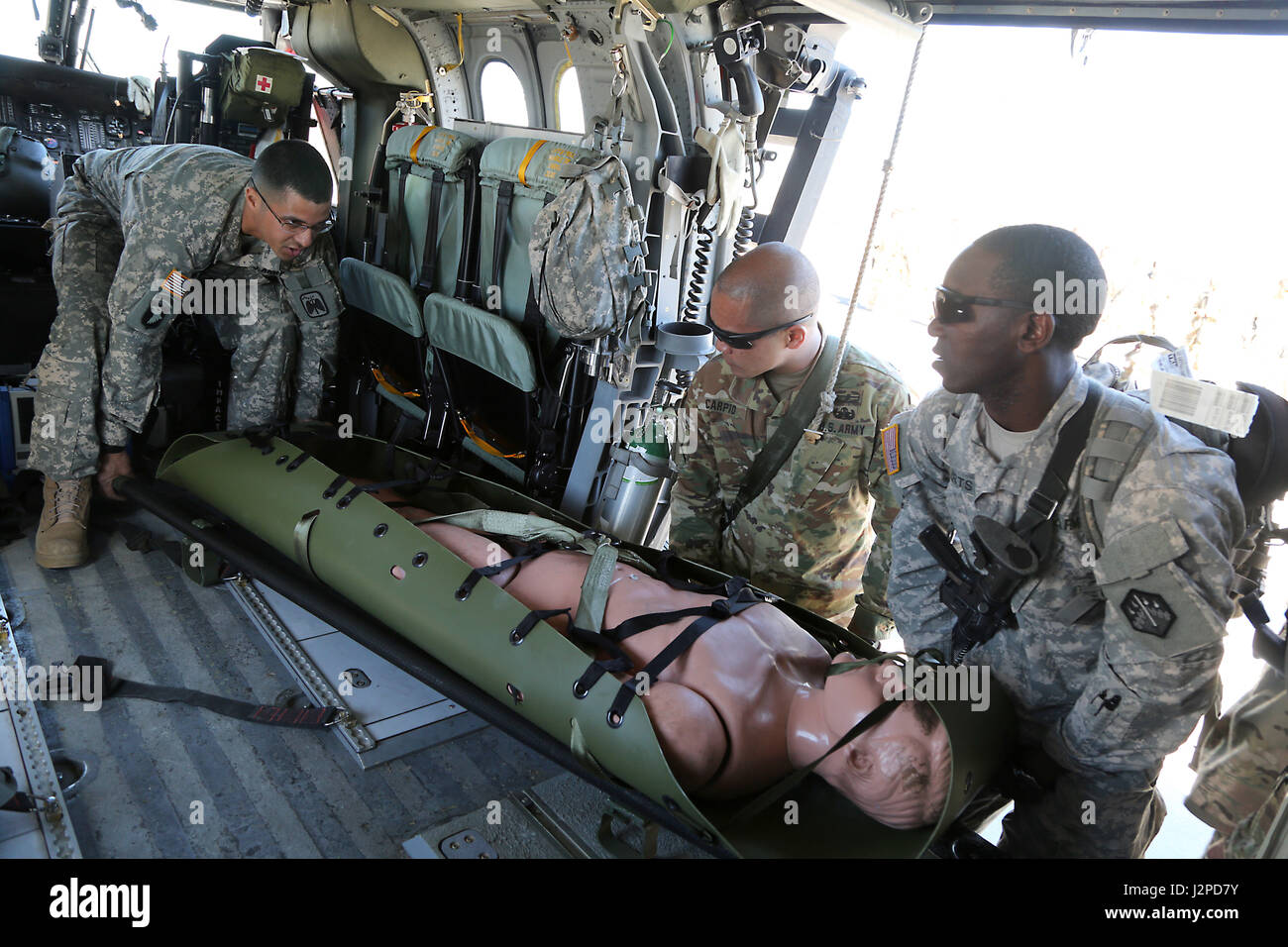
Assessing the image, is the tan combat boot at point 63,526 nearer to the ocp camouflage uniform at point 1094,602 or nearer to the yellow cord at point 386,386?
the yellow cord at point 386,386

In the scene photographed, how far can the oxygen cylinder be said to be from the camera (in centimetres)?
335

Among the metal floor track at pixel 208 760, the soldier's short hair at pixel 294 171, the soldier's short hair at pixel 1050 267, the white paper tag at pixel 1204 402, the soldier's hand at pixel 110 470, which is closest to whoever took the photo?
the white paper tag at pixel 1204 402

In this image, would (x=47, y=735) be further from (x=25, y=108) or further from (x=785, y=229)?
(x=25, y=108)

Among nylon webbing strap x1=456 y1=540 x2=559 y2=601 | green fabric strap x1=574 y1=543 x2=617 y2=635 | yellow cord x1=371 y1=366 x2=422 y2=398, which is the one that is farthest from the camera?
yellow cord x1=371 y1=366 x2=422 y2=398

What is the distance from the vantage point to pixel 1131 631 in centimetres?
169

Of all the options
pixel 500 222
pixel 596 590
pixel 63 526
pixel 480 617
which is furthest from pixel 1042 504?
pixel 63 526

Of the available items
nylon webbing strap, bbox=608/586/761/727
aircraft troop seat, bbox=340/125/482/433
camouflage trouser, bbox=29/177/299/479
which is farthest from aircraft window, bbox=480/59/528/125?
nylon webbing strap, bbox=608/586/761/727

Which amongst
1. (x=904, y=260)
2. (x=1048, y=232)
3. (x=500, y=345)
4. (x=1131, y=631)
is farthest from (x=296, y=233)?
(x=904, y=260)

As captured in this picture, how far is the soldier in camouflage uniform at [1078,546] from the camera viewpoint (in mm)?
1634

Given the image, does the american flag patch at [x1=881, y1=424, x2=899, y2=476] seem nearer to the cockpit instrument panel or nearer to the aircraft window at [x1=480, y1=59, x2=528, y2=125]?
the aircraft window at [x1=480, y1=59, x2=528, y2=125]

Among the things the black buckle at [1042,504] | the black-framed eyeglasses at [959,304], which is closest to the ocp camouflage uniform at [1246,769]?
the black buckle at [1042,504]

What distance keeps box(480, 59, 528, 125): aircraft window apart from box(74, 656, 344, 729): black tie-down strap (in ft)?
12.2

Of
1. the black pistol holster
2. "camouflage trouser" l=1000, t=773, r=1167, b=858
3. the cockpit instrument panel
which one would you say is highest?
the cockpit instrument panel

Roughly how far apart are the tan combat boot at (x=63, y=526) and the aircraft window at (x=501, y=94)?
3126 millimetres
